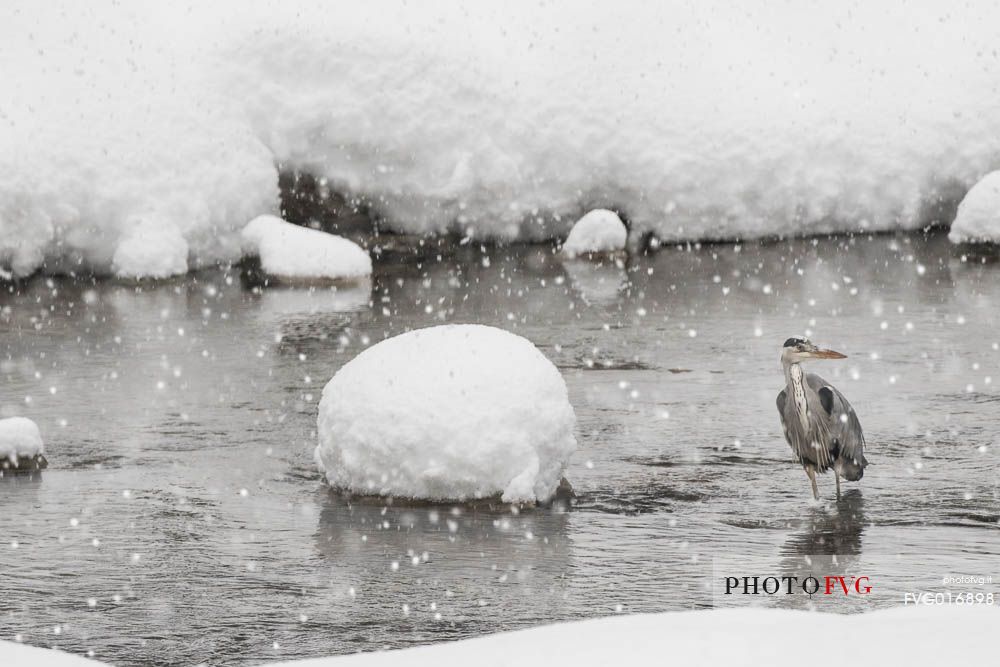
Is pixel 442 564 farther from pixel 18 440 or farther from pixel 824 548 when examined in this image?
pixel 18 440

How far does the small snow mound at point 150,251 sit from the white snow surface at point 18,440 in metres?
12.9

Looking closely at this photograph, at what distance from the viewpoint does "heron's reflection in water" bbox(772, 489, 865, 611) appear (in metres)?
9.22

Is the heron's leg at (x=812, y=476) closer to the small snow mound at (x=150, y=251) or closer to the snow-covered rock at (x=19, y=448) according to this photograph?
the snow-covered rock at (x=19, y=448)

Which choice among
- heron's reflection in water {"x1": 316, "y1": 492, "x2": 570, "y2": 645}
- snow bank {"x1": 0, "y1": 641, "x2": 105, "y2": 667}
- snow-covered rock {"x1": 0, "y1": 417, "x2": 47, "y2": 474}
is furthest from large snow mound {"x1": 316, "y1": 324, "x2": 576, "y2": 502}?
snow bank {"x1": 0, "y1": 641, "x2": 105, "y2": 667}

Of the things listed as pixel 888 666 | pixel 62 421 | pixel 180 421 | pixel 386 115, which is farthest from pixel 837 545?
pixel 386 115

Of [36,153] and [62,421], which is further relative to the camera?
[36,153]

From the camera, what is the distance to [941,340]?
1759cm

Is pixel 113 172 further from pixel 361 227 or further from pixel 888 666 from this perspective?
pixel 888 666

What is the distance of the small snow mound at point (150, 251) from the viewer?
2536cm

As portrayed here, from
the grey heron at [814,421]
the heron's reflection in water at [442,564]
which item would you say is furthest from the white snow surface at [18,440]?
the grey heron at [814,421]

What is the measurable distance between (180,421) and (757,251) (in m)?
15.8

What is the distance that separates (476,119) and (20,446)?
18.2 m

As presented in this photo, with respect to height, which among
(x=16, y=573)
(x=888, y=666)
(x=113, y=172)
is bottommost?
(x=16, y=573)

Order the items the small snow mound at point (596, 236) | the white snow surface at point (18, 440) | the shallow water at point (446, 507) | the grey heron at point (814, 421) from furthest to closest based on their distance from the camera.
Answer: the small snow mound at point (596, 236) → the white snow surface at point (18, 440) → the grey heron at point (814, 421) → the shallow water at point (446, 507)
